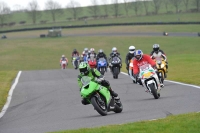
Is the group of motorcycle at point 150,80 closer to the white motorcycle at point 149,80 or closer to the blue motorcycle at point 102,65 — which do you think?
the white motorcycle at point 149,80

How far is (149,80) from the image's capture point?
49.8ft

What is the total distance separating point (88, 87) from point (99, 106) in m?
0.53

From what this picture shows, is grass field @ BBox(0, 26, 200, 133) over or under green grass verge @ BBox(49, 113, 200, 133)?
under

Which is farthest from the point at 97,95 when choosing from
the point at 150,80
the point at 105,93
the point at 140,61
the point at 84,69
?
the point at 140,61

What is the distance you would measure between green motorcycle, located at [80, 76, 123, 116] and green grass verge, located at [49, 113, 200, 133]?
252 cm

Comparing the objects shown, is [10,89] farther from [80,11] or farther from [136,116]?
[80,11]

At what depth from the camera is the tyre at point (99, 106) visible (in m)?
12.0

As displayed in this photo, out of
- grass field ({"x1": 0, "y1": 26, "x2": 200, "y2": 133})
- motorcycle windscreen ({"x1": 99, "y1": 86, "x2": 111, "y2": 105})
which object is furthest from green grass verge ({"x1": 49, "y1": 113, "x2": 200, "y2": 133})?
grass field ({"x1": 0, "y1": 26, "x2": 200, "y2": 133})

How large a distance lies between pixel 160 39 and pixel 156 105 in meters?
54.3

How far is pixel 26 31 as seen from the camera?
9119 centimetres

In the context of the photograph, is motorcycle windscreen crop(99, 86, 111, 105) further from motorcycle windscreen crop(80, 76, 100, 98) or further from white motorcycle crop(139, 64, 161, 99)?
white motorcycle crop(139, 64, 161, 99)

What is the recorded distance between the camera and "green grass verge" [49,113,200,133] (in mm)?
8508

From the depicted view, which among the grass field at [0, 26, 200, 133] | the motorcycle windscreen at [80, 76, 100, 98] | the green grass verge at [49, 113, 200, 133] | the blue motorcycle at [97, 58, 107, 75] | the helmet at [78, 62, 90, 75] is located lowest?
the grass field at [0, 26, 200, 133]

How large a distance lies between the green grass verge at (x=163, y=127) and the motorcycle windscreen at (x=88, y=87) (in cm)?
257
